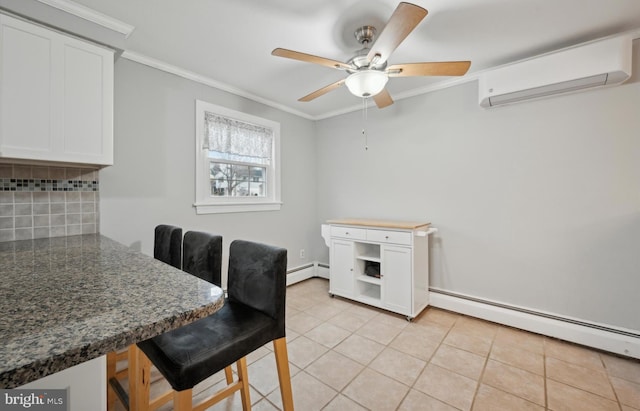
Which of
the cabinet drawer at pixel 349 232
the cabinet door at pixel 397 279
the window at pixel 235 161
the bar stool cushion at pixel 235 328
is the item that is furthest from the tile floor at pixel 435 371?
the window at pixel 235 161

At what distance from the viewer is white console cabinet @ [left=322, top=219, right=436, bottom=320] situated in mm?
2537

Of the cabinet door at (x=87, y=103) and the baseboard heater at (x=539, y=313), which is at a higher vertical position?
the cabinet door at (x=87, y=103)

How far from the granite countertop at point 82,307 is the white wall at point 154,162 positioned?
39.4 inches

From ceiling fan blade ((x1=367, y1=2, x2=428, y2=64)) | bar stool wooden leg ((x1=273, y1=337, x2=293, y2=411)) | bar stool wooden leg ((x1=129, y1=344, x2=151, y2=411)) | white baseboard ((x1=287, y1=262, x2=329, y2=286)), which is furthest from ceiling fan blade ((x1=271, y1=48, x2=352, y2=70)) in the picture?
white baseboard ((x1=287, y1=262, x2=329, y2=286))

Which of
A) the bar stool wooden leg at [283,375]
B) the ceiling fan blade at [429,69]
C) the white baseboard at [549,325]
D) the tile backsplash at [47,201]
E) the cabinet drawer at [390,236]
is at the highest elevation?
the ceiling fan blade at [429,69]

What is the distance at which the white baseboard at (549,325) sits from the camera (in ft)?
6.39

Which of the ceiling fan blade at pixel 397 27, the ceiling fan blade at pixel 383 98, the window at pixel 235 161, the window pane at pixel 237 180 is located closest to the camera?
the ceiling fan blade at pixel 397 27

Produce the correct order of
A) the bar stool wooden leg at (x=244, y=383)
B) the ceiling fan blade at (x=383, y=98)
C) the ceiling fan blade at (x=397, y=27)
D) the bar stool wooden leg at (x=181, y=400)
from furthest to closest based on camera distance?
1. the ceiling fan blade at (x=383, y=98)
2. the bar stool wooden leg at (x=244, y=383)
3. the ceiling fan blade at (x=397, y=27)
4. the bar stool wooden leg at (x=181, y=400)

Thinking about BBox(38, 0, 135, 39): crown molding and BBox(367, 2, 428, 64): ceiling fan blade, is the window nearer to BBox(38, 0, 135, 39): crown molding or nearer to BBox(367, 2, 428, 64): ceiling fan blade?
BBox(38, 0, 135, 39): crown molding

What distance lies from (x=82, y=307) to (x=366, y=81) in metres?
1.86

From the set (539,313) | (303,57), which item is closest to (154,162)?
(303,57)

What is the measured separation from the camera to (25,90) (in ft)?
4.88

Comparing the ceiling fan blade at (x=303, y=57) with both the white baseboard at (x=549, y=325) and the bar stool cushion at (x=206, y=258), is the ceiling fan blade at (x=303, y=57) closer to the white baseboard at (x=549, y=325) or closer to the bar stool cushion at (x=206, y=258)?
the bar stool cushion at (x=206, y=258)

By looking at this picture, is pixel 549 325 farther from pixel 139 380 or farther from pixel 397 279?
pixel 139 380
